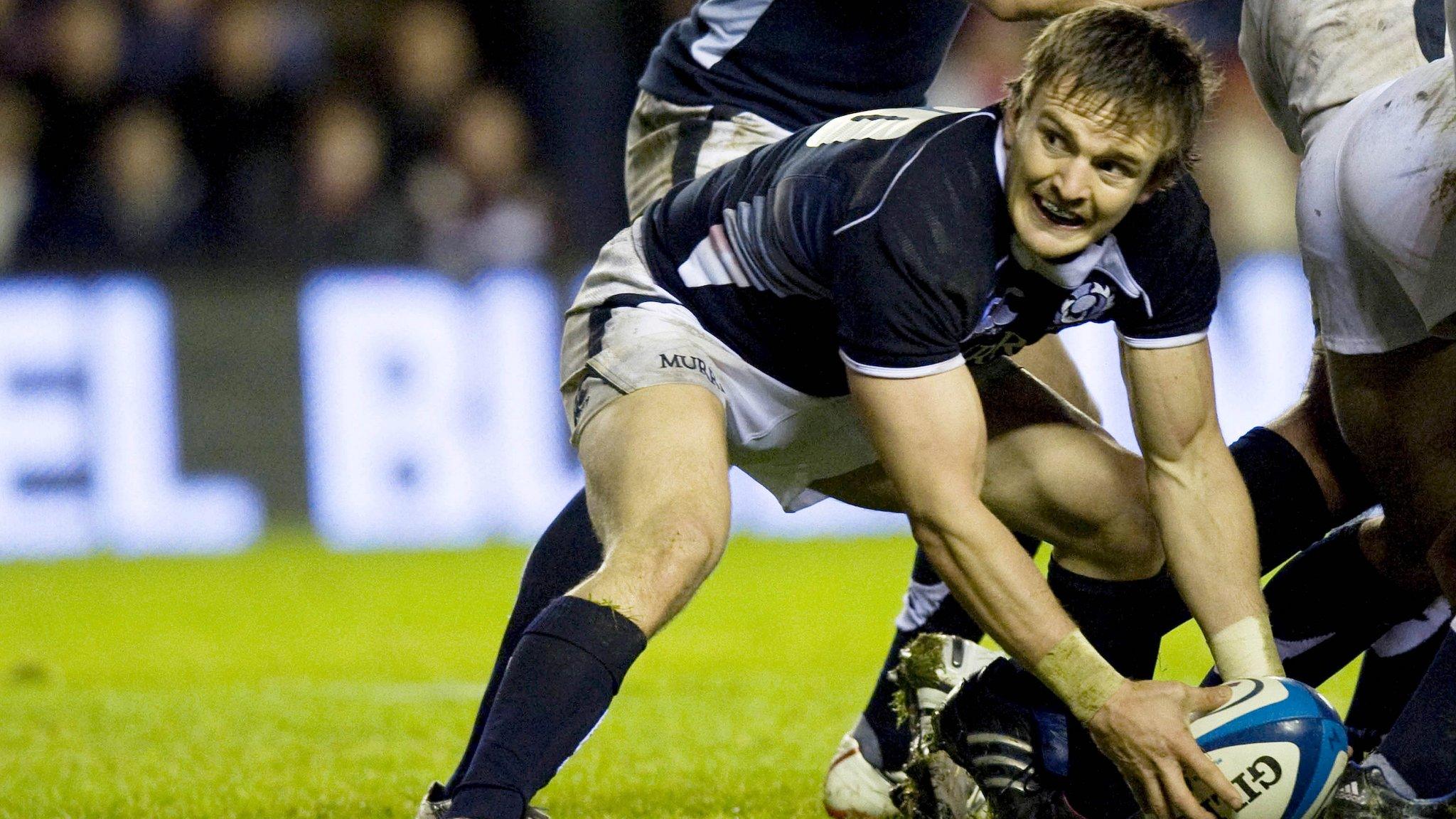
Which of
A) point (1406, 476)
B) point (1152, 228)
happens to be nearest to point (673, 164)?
point (1152, 228)

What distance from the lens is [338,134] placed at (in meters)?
9.20

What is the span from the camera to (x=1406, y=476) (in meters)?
3.03

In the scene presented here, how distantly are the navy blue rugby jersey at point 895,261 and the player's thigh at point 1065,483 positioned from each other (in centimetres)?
17

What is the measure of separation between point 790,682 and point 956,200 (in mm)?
2485

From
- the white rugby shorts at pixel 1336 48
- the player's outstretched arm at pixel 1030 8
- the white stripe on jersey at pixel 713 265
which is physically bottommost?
the white stripe on jersey at pixel 713 265

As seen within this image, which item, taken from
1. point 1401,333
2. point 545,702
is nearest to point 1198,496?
point 1401,333

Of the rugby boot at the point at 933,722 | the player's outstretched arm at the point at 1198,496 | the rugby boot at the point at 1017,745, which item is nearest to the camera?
the player's outstretched arm at the point at 1198,496

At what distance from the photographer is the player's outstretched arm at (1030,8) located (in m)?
3.19

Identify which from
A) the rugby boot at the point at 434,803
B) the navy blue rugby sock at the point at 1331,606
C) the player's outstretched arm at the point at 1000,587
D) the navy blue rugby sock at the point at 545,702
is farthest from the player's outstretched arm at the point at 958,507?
the rugby boot at the point at 434,803

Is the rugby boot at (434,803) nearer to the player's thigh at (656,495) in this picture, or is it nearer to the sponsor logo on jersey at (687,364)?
the player's thigh at (656,495)

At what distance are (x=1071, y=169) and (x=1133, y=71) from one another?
0.16 m

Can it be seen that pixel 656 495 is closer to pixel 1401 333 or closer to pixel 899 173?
pixel 899 173

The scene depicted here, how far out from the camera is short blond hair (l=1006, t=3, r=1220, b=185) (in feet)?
8.64

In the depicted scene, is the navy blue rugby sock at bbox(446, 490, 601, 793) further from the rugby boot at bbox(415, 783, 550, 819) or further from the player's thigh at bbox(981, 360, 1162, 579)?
the player's thigh at bbox(981, 360, 1162, 579)
